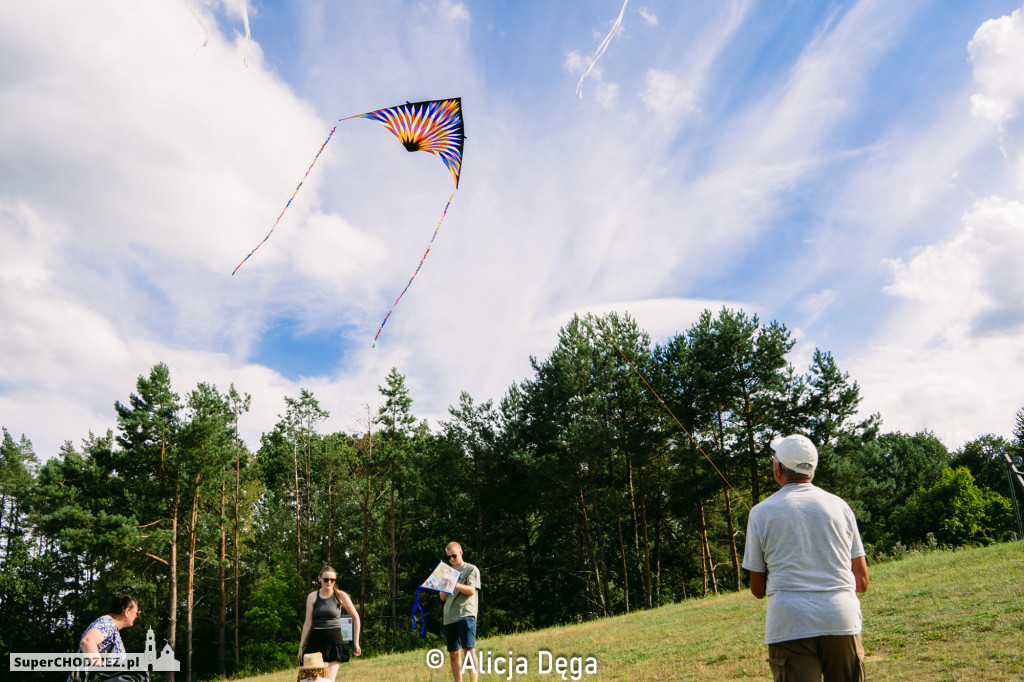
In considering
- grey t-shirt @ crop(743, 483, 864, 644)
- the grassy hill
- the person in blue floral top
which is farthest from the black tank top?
grey t-shirt @ crop(743, 483, 864, 644)

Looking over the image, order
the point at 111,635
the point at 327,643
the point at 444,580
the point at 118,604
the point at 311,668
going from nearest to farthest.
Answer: the point at 311,668 < the point at 111,635 < the point at 118,604 < the point at 327,643 < the point at 444,580

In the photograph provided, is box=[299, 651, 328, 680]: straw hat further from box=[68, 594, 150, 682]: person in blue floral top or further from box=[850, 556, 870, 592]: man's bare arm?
box=[850, 556, 870, 592]: man's bare arm

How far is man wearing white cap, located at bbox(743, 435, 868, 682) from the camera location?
109 inches

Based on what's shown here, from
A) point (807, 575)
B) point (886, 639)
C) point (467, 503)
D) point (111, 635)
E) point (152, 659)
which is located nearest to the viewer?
point (807, 575)

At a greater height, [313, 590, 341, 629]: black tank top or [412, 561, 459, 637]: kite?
[412, 561, 459, 637]: kite

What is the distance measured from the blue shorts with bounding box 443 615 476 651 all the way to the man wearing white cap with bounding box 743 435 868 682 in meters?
4.97

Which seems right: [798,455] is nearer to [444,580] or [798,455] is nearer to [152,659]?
[444,580]

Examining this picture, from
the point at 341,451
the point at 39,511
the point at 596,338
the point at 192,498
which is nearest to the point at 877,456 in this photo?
the point at 596,338

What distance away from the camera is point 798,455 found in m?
3.01

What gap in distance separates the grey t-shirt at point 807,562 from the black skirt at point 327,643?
543cm

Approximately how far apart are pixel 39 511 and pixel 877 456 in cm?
5565

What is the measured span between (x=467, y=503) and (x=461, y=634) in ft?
85.4

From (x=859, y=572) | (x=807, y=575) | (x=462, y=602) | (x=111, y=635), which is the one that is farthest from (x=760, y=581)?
(x=111, y=635)

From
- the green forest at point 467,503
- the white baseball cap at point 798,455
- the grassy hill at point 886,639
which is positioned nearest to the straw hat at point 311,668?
the white baseball cap at point 798,455
